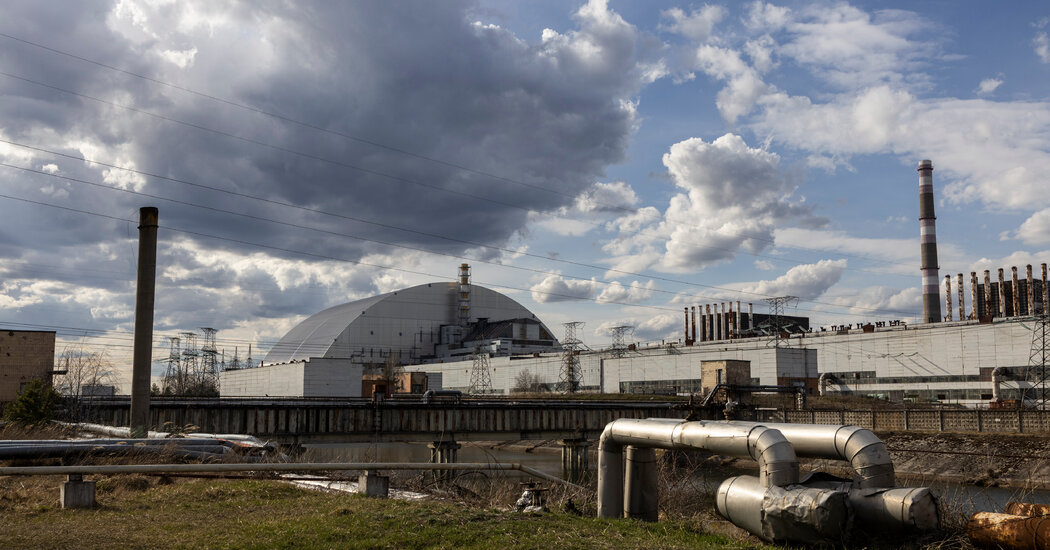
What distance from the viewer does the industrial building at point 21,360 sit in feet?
148

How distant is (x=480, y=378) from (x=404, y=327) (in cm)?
2183

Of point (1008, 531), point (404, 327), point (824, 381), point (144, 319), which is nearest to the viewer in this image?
point (1008, 531)

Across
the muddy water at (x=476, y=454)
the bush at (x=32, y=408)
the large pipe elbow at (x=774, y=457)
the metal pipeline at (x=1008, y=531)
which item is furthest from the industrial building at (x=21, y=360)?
the metal pipeline at (x=1008, y=531)

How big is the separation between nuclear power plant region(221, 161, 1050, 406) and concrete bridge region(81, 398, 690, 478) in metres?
14.9

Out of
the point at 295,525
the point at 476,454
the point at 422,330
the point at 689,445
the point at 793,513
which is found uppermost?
the point at 422,330

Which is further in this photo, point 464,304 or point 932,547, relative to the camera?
point 464,304

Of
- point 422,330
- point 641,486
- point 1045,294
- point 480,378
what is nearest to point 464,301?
point 422,330

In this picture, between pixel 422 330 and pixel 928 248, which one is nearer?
pixel 928 248

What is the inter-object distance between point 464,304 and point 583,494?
360 ft

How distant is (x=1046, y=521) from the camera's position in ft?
27.7

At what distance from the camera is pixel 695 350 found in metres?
84.3

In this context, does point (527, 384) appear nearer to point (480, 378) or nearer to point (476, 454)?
point (480, 378)

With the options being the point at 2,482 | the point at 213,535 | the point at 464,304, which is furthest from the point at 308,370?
the point at 213,535

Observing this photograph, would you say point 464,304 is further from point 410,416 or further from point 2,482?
point 2,482
